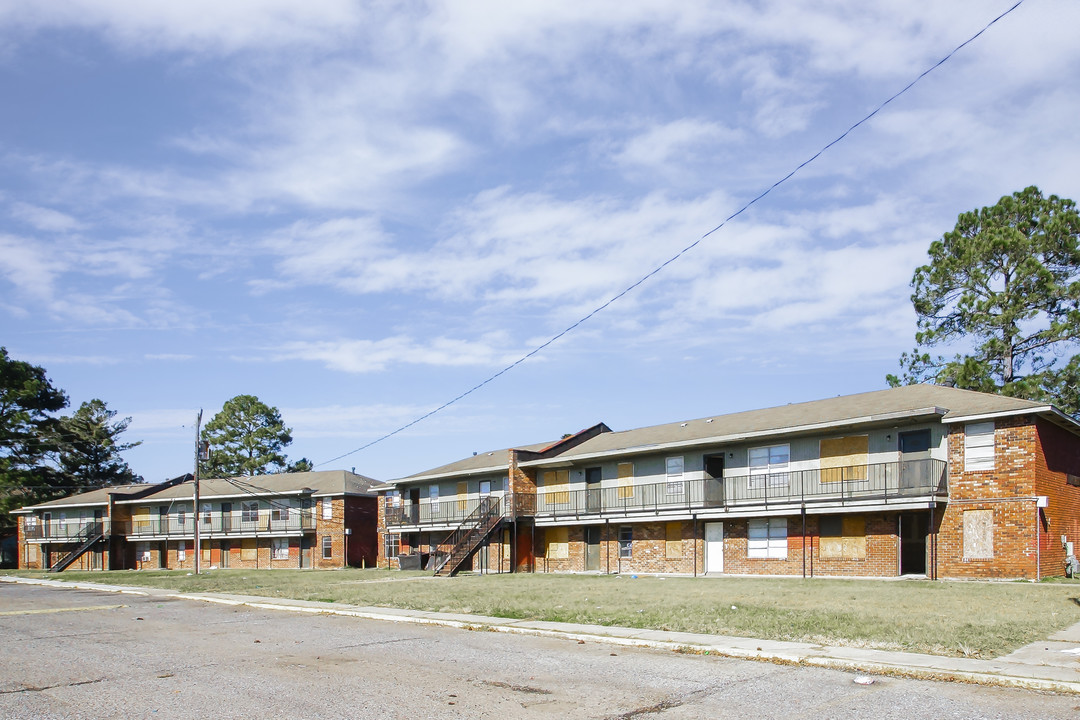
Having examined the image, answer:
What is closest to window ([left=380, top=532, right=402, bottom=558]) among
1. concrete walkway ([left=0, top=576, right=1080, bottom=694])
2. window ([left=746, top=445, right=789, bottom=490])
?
window ([left=746, top=445, right=789, bottom=490])

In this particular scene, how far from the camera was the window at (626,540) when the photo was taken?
3903 centimetres

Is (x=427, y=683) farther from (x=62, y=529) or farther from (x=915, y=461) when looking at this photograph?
(x=62, y=529)

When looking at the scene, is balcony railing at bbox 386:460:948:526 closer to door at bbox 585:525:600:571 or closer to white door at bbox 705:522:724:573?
white door at bbox 705:522:724:573

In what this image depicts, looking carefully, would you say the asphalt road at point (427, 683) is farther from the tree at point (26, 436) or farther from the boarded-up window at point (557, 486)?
the tree at point (26, 436)

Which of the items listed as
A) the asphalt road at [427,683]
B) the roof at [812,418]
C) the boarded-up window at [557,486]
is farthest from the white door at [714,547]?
the asphalt road at [427,683]

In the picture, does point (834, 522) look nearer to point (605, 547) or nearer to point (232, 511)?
point (605, 547)

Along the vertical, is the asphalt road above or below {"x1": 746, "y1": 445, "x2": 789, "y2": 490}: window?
below

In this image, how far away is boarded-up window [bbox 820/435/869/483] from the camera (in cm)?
3030

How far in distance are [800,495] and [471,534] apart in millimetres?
16486

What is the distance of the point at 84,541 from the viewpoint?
67188 millimetres

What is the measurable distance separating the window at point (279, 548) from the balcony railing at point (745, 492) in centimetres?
1694

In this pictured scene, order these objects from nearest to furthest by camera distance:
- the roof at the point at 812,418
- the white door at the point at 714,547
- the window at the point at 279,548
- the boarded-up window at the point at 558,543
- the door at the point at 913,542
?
the roof at the point at 812,418 < the door at the point at 913,542 < the white door at the point at 714,547 < the boarded-up window at the point at 558,543 < the window at the point at 279,548

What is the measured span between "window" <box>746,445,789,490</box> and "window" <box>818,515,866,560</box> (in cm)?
229

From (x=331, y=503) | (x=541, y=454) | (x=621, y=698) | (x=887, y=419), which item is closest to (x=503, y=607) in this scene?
(x=621, y=698)
